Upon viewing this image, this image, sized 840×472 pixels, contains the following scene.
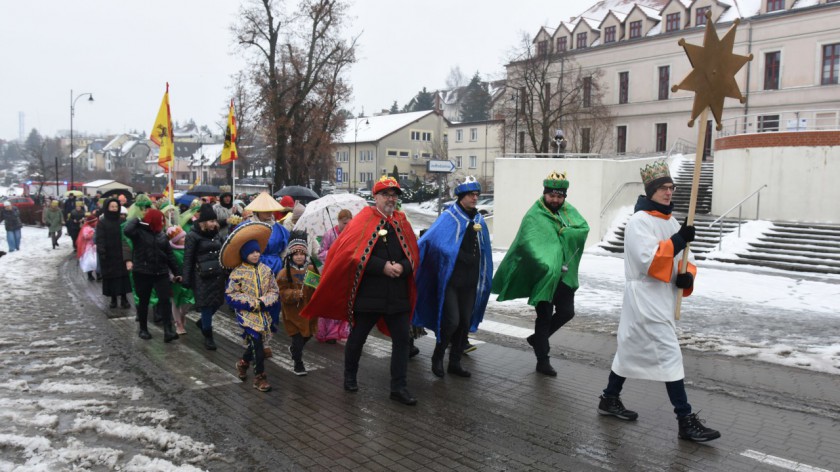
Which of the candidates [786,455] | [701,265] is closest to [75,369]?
[786,455]

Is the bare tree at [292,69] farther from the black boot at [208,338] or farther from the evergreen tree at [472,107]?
the evergreen tree at [472,107]

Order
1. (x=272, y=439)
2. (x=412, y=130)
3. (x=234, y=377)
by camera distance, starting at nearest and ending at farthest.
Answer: (x=272, y=439) → (x=234, y=377) → (x=412, y=130)

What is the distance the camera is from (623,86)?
47656mm

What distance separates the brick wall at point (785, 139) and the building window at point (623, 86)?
87.2 ft

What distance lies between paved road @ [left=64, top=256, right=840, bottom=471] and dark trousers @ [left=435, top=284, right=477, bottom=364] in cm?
36

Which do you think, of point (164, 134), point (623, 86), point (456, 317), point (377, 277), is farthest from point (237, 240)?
point (623, 86)

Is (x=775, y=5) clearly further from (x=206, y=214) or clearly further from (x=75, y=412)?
(x=75, y=412)

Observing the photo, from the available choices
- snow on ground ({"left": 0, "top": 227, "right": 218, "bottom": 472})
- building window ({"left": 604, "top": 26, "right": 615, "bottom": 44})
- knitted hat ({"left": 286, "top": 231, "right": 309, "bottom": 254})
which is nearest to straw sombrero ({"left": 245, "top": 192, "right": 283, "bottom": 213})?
knitted hat ({"left": 286, "top": 231, "right": 309, "bottom": 254})

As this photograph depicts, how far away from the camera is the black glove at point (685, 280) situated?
495cm

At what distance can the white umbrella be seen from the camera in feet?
29.1

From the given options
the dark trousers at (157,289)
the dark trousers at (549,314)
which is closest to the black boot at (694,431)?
the dark trousers at (549,314)

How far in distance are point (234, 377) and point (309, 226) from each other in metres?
2.75

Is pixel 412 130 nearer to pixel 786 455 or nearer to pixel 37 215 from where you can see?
pixel 37 215

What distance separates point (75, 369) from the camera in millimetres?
6848
